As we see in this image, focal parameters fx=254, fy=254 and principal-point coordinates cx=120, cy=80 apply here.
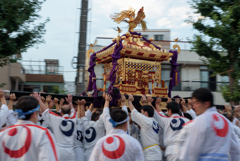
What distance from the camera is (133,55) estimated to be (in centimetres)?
567

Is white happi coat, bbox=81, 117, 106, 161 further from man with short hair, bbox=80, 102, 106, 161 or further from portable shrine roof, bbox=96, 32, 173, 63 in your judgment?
portable shrine roof, bbox=96, 32, 173, 63

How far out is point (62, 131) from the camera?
153 inches

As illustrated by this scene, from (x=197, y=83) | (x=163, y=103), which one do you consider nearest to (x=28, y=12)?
(x=163, y=103)

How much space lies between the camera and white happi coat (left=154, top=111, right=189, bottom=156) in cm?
393

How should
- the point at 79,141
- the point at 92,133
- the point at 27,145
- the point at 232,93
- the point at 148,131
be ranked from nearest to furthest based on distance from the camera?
the point at 27,145
the point at 148,131
the point at 92,133
the point at 79,141
the point at 232,93

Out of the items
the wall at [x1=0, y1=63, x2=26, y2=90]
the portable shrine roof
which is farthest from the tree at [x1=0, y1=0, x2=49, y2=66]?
the wall at [x1=0, y1=63, x2=26, y2=90]

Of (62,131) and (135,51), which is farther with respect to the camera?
(135,51)

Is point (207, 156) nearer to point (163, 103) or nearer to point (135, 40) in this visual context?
point (163, 103)

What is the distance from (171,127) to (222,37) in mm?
3649

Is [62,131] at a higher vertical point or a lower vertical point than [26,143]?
lower

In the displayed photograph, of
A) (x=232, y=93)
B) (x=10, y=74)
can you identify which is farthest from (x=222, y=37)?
(x=10, y=74)

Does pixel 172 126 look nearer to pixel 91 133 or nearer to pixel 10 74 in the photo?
pixel 91 133

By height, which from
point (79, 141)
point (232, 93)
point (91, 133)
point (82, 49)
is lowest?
point (79, 141)

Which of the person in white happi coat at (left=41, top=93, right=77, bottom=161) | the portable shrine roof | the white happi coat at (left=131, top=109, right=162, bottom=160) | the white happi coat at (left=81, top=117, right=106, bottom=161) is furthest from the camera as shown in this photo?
the portable shrine roof
